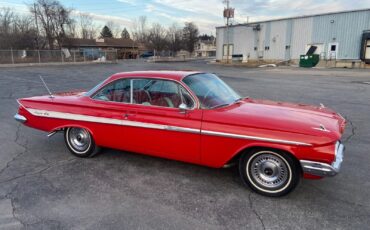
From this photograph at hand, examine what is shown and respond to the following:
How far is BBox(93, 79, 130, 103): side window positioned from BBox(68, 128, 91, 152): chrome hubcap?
26.8 inches

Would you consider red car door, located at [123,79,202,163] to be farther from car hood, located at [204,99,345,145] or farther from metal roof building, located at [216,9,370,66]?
metal roof building, located at [216,9,370,66]

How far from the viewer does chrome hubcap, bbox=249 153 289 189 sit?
11.4 feet

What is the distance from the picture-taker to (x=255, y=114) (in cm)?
370

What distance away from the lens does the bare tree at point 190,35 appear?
97062 millimetres

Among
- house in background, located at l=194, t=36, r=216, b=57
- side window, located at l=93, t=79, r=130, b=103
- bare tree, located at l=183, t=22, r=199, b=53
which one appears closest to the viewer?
side window, located at l=93, t=79, r=130, b=103

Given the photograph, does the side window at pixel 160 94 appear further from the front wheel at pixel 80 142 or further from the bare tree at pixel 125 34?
the bare tree at pixel 125 34

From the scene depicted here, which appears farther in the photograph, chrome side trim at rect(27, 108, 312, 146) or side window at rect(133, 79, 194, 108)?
side window at rect(133, 79, 194, 108)

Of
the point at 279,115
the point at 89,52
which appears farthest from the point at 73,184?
the point at 89,52

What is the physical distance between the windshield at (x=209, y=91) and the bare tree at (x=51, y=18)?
56.6 meters

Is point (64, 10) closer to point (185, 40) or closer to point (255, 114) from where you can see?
point (185, 40)

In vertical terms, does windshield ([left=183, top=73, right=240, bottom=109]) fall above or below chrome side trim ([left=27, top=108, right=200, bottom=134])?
above

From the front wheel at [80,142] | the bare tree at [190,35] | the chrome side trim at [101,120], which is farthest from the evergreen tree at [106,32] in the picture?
the front wheel at [80,142]

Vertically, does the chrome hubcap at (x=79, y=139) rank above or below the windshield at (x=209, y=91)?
below

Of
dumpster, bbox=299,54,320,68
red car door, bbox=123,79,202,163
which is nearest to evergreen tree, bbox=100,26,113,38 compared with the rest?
dumpster, bbox=299,54,320,68
